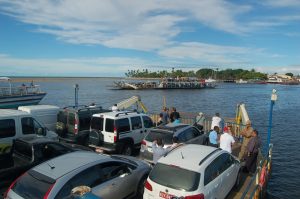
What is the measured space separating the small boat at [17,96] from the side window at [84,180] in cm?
2247

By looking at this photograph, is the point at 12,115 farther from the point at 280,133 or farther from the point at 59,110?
the point at 280,133

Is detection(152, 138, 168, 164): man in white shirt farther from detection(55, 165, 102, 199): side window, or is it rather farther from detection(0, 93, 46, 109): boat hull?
detection(0, 93, 46, 109): boat hull

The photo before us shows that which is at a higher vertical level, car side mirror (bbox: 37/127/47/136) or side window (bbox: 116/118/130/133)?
side window (bbox: 116/118/130/133)

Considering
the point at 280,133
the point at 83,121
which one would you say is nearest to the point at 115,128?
the point at 83,121

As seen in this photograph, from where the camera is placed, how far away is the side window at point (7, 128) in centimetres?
1080

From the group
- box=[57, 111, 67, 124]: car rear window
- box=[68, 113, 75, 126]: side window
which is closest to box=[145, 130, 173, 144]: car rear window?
box=[68, 113, 75, 126]: side window

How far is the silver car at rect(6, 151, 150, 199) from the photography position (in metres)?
5.88

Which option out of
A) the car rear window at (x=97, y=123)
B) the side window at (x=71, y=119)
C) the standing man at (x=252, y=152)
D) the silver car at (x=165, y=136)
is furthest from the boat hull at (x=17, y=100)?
the standing man at (x=252, y=152)

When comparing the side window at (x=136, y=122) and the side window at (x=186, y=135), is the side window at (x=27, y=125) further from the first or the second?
the side window at (x=186, y=135)

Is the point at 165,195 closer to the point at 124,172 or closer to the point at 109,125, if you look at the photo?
the point at 124,172

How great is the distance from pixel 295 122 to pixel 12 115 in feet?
105

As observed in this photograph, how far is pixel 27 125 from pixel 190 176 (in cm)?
760

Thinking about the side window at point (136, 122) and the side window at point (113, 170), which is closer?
the side window at point (113, 170)

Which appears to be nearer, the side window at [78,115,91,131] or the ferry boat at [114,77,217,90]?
the side window at [78,115,91,131]
